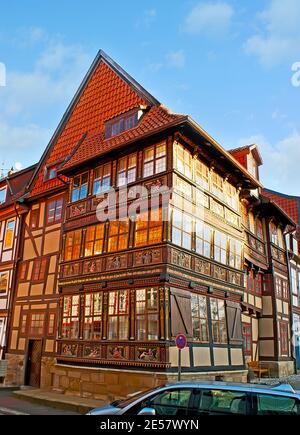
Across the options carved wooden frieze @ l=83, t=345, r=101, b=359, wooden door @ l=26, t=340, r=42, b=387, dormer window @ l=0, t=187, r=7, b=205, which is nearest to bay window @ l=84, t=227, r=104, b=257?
carved wooden frieze @ l=83, t=345, r=101, b=359

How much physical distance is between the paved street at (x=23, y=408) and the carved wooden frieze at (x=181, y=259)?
18.9ft

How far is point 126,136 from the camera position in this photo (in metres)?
17.3

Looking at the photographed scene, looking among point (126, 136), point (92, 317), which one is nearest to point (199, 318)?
point (92, 317)

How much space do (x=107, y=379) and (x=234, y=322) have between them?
582 cm

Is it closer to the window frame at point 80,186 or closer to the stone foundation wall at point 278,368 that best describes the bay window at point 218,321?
the stone foundation wall at point 278,368

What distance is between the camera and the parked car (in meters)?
6.01

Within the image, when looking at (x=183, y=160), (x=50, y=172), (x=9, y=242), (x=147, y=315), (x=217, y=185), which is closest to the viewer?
(x=147, y=315)

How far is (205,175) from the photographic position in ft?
57.0

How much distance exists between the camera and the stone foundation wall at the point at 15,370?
63.7ft

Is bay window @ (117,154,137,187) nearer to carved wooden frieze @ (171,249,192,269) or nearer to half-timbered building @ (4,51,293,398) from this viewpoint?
half-timbered building @ (4,51,293,398)

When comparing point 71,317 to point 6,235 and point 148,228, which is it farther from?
point 6,235

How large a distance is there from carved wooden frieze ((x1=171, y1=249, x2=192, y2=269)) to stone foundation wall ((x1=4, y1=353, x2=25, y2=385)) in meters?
9.38
